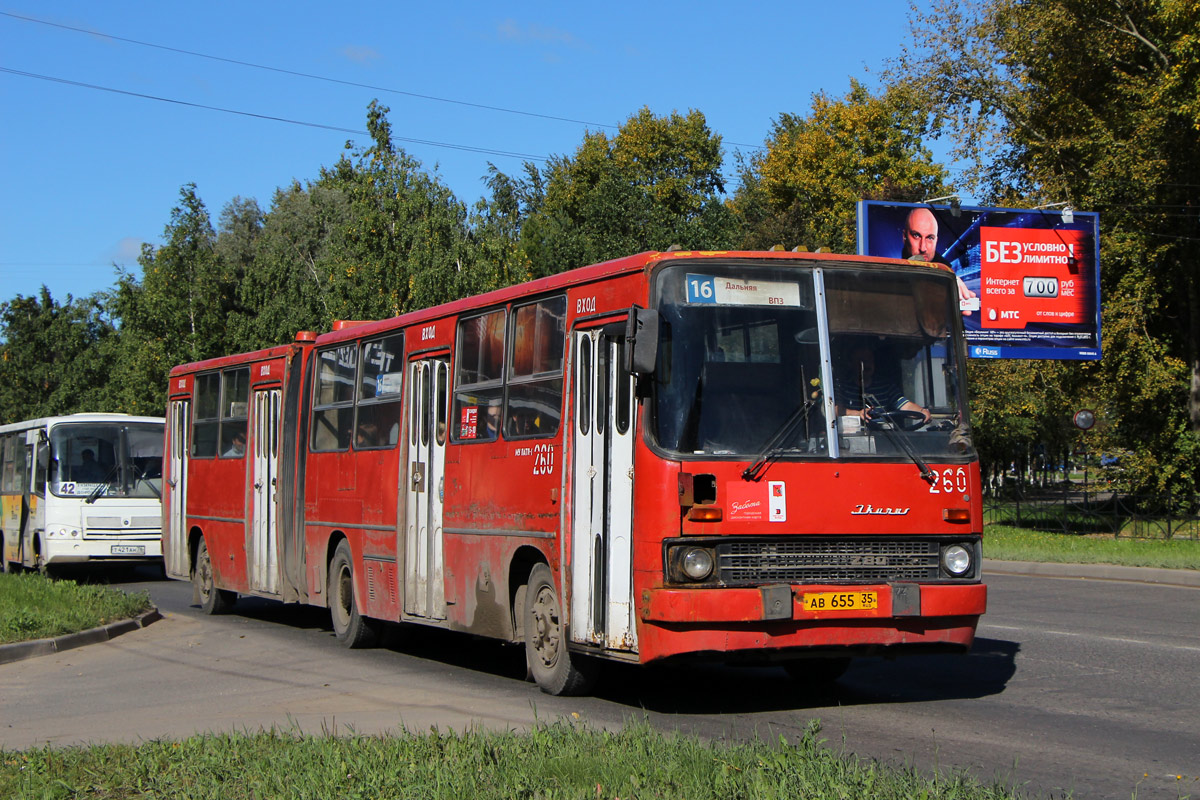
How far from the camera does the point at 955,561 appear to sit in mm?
9156

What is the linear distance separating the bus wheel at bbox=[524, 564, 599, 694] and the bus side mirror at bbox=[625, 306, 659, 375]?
2.20m

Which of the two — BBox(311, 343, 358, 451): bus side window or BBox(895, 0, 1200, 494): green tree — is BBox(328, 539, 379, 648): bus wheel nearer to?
BBox(311, 343, 358, 451): bus side window

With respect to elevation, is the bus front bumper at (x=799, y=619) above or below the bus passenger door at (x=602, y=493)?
below

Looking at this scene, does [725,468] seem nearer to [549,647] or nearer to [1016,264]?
[549,647]

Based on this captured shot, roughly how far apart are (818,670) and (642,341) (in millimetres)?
3525

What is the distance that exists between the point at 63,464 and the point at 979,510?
19067 mm

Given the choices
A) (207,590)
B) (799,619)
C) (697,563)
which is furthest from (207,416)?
(799,619)

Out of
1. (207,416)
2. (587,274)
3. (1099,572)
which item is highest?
(587,274)

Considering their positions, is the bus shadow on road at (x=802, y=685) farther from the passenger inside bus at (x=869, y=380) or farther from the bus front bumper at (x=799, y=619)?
the passenger inside bus at (x=869, y=380)

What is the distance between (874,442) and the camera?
9.08 meters

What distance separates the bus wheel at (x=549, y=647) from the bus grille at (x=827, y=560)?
1.72 m

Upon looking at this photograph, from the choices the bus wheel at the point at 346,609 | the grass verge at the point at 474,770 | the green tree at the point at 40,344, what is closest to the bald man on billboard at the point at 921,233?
the bus wheel at the point at 346,609

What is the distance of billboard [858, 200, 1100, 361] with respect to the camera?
29422 millimetres

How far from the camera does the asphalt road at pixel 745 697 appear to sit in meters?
7.73
